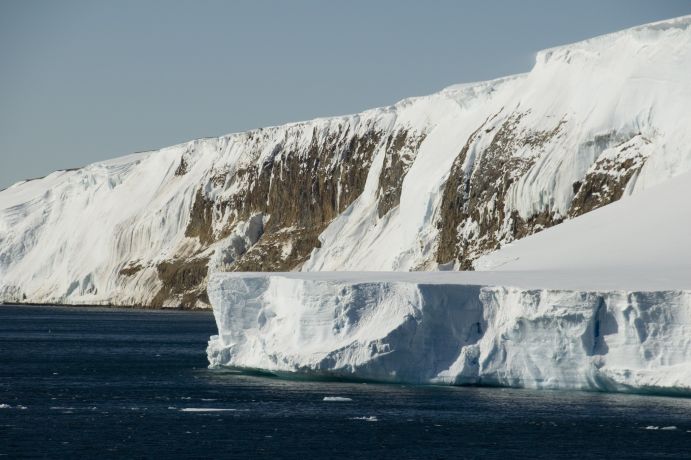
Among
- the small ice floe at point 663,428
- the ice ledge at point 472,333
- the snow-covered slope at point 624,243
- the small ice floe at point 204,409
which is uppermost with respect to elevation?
the snow-covered slope at point 624,243

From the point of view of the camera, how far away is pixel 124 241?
126 metres

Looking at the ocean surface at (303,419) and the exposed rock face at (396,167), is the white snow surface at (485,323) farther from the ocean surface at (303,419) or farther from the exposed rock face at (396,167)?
the exposed rock face at (396,167)

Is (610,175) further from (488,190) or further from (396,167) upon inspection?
(396,167)

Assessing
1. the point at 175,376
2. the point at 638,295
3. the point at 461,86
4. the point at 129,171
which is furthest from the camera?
the point at 129,171

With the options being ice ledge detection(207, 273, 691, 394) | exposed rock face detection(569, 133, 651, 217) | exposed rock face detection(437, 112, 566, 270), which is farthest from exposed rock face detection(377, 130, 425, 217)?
ice ledge detection(207, 273, 691, 394)

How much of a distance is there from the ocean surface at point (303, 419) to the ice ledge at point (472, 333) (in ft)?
2.22

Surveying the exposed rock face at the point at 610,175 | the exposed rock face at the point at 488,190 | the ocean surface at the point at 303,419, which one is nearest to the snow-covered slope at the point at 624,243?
the ocean surface at the point at 303,419

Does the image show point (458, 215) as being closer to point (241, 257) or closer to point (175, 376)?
point (241, 257)

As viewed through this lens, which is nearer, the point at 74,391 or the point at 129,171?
the point at 74,391

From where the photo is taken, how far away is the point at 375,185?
10281 centimetres

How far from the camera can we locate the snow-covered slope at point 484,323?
40.1m

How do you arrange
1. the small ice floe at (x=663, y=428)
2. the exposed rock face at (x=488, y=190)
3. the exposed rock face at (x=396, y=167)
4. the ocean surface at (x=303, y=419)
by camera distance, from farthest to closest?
1. the exposed rock face at (x=396, y=167)
2. the exposed rock face at (x=488, y=190)
3. the small ice floe at (x=663, y=428)
4. the ocean surface at (x=303, y=419)

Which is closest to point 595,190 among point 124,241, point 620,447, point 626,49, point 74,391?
point 626,49

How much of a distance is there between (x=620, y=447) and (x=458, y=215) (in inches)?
2061
